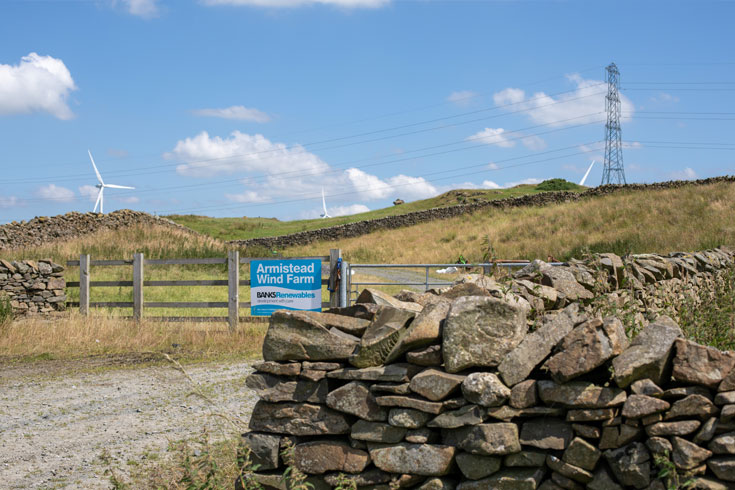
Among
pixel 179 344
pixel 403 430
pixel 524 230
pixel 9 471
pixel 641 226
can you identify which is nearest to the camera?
pixel 403 430

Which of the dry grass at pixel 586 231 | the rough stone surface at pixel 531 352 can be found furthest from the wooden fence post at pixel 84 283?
the dry grass at pixel 586 231

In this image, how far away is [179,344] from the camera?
12.3 m

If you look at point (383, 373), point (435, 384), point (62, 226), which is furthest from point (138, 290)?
point (62, 226)

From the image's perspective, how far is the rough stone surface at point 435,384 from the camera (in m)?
3.72

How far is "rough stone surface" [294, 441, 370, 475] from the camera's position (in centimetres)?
403

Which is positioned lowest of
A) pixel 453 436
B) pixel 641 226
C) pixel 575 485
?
pixel 575 485

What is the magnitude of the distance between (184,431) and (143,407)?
4.82ft

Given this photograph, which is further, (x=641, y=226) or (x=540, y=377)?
(x=641, y=226)

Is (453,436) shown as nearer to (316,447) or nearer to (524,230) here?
(316,447)

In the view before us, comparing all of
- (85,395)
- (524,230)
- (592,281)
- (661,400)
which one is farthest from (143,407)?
(524,230)

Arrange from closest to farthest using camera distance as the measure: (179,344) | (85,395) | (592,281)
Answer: (592,281) → (85,395) → (179,344)

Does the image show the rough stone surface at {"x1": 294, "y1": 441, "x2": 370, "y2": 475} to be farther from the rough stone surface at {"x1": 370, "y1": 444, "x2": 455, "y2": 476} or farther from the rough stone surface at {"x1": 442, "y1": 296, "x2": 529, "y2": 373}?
the rough stone surface at {"x1": 442, "y1": 296, "x2": 529, "y2": 373}

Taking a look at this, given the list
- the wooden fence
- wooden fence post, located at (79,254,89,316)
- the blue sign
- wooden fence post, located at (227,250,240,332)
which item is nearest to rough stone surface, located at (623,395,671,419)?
the wooden fence

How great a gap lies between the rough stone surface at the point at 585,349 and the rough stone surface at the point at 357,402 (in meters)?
1.11
